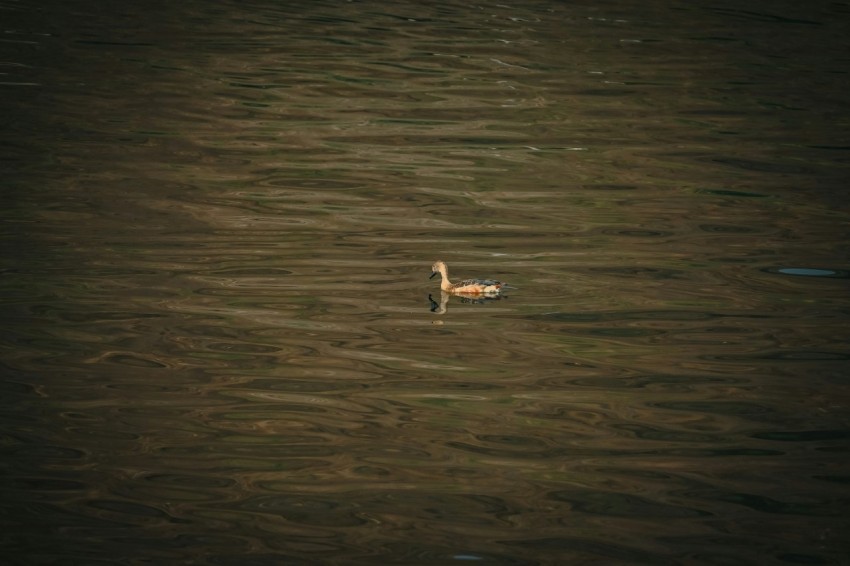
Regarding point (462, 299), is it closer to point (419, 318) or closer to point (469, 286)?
point (469, 286)

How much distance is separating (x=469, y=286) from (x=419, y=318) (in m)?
0.46

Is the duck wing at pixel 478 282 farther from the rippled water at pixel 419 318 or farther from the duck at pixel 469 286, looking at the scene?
the rippled water at pixel 419 318

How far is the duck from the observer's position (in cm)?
932

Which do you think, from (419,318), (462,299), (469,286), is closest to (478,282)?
(469,286)

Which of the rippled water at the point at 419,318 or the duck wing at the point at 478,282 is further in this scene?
the duck wing at the point at 478,282

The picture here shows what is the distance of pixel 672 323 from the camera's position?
29.6 ft

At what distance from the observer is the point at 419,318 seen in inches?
357

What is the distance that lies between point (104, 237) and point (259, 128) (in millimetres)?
4933

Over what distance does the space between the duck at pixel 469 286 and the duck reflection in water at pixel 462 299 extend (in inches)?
0.8

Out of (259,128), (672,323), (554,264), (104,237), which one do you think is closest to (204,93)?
(259,128)

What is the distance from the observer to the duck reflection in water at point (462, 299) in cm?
929

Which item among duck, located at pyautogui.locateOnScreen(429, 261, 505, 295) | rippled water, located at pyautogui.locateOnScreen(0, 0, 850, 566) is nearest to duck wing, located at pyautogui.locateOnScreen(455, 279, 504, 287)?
duck, located at pyautogui.locateOnScreen(429, 261, 505, 295)

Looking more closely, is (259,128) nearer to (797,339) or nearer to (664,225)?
(664,225)

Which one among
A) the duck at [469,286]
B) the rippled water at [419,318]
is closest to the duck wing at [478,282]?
the duck at [469,286]
